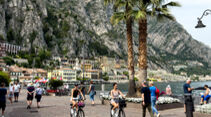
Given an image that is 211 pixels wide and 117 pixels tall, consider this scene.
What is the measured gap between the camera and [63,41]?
190 metres

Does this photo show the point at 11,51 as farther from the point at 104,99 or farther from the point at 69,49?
the point at 104,99

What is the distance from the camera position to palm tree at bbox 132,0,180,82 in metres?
16.7

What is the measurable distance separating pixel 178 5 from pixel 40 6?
192m

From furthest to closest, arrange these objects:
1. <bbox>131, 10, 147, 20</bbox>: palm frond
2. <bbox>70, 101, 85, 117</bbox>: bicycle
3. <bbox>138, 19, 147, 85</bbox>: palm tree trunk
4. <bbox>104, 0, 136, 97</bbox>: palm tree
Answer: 1. <bbox>104, 0, 136, 97</bbox>: palm tree
2. <bbox>138, 19, 147, 85</bbox>: palm tree trunk
3. <bbox>131, 10, 147, 20</bbox>: palm frond
4. <bbox>70, 101, 85, 117</bbox>: bicycle

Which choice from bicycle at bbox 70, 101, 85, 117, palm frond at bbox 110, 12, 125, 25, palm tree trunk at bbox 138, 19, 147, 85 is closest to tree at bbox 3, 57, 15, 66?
palm frond at bbox 110, 12, 125, 25

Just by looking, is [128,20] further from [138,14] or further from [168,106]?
[168,106]

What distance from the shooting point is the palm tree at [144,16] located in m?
16.7

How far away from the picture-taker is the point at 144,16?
1620 cm

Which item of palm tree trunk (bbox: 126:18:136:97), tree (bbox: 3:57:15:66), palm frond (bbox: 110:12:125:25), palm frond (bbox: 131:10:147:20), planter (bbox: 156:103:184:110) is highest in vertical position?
tree (bbox: 3:57:15:66)

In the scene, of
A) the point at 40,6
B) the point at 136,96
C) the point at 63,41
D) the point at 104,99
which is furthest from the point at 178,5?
the point at 40,6

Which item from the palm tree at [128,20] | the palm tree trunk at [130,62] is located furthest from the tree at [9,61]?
the palm tree trunk at [130,62]

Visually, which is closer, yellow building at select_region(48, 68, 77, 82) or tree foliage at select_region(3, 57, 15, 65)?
tree foliage at select_region(3, 57, 15, 65)

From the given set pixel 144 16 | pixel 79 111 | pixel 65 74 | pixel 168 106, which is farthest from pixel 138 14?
pixel 65 74

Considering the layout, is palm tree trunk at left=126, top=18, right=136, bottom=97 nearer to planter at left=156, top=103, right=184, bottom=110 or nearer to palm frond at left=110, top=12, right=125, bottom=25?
palm frond at left=110, top=12, right=125, bottom=25
